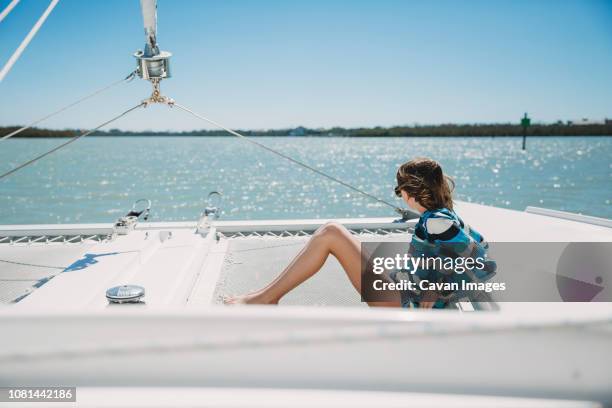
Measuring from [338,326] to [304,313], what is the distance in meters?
0.07

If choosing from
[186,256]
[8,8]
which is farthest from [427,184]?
[8,8]

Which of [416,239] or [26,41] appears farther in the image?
[26,41]

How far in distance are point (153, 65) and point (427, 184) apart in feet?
5.03

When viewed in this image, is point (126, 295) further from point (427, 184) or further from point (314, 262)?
point (427, 184)

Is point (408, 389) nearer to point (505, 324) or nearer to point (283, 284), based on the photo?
point (505, 324)

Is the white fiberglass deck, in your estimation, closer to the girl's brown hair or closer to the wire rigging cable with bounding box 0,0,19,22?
the girl's brown hair

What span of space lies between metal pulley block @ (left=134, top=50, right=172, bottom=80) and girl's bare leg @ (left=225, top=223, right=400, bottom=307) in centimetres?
124

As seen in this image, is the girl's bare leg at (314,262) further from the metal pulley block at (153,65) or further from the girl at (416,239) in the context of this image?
the metal pulley block at (153,65)

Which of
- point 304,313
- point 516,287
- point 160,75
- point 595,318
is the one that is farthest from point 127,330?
point 160,75

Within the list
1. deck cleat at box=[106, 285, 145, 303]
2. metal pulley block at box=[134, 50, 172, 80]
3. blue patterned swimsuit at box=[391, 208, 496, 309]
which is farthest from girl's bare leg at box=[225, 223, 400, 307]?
metal pulley block at box=[134, 50, 172, 80]

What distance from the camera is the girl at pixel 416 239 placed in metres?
1.64

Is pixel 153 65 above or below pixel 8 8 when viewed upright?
below

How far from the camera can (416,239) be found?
1.70 meters

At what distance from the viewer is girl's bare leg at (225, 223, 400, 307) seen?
1.81 metres
